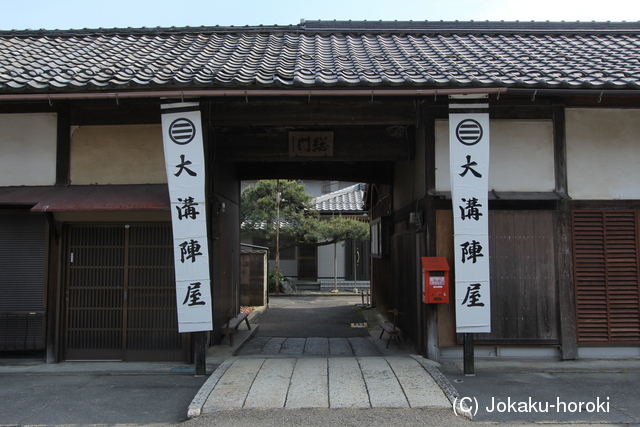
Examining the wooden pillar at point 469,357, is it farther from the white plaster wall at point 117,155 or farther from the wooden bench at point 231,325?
the white plaster wall at point 117,155

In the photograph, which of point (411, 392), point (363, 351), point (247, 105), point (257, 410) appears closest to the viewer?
point (257, 410)

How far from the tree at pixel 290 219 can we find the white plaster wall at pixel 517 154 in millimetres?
12765

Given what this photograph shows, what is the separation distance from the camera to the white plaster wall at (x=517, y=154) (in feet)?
25.4

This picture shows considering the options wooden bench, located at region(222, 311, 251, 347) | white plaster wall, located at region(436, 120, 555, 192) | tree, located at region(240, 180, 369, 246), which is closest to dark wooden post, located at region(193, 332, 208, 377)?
wooden bench, located at region(222, 311, 251, 347)

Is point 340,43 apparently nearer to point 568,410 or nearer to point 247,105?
point 247,105

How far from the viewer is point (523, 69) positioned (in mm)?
7414

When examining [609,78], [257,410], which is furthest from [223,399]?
[609,78]

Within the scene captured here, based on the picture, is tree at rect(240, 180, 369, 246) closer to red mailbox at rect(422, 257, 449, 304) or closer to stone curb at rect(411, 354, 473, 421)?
red mailbox at rect(422, 257, 449, 304)

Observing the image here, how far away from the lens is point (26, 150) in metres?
8.02

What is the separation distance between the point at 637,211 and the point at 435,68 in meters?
4.14

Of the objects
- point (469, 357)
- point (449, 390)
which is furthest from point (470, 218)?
point (449, 390)

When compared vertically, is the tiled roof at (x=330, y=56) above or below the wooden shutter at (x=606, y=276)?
above

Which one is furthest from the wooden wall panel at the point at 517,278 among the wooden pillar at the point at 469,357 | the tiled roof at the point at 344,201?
the tiled roof at the point at 344,201

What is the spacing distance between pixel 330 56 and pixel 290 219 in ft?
41.8
